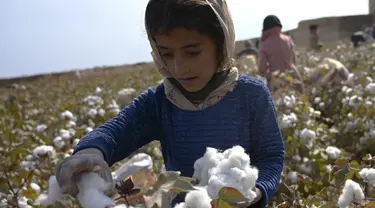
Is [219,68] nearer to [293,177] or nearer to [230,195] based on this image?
[230,195]

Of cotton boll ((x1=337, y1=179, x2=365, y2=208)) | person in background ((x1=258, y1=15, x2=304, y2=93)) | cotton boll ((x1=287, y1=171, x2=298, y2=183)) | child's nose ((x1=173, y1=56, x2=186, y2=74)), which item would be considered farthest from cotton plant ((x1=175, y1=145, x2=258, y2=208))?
person in background ((x1=258, y1=15, x2=304, y2=93))

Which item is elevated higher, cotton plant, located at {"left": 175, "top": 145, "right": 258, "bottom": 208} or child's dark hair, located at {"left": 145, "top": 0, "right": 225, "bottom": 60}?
child's dark hair, located at {"left": 145, "top": 0, "right": 225, "bottom": 60}

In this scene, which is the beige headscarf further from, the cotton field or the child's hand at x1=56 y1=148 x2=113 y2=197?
the child's hand at x1=56 y1=148 x2=113 y2=197

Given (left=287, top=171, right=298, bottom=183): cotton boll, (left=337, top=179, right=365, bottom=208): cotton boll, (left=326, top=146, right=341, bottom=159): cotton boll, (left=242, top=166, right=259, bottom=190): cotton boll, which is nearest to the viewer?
(left=242, top=166, right=259, bottom=190): cotton boll

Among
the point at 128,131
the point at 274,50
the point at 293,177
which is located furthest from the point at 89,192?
the point at 274,50

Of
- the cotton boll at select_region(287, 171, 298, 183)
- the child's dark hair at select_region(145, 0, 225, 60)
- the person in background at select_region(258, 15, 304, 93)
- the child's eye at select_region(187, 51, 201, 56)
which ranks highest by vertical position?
the child's dark hair at select_region(145, 0, 225, 60)

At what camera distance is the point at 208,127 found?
1276 mm

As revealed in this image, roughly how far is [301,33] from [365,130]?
18.6 metres

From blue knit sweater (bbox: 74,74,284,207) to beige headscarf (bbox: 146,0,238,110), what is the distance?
0.06 ft

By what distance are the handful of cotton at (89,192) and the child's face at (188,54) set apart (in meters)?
0.37

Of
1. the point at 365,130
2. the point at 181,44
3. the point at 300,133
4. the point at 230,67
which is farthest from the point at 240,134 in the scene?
the point at 365,130

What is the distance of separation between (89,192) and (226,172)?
20cm

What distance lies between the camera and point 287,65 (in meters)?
4.86

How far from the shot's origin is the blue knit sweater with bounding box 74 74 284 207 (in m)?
1.23
